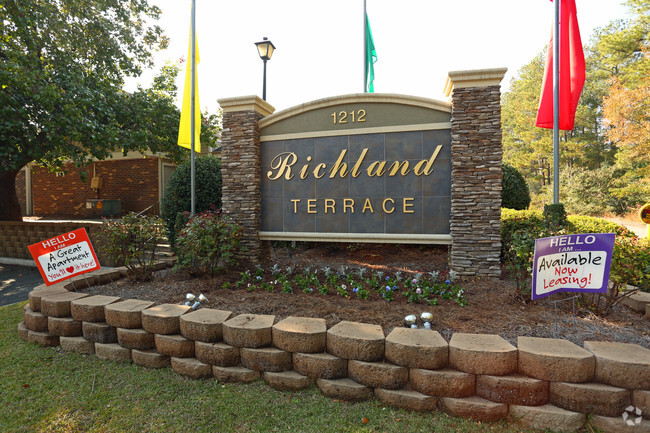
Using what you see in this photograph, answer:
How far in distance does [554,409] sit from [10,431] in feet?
13.4

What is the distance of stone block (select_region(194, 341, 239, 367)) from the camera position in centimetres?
286

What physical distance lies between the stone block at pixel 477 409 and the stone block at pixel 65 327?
4.04 meters

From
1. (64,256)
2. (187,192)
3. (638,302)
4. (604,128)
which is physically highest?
(604,128)

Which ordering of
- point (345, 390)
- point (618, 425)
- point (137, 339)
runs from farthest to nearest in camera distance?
point (137, 339), point (345, 390), point (618, 425)

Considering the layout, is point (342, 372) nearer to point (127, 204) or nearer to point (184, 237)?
point (184, 237)

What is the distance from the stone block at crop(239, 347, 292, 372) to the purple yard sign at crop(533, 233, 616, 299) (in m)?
2.49

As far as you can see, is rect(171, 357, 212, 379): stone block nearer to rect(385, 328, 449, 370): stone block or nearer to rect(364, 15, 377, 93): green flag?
rect(385, 328, 449, 370): stone block

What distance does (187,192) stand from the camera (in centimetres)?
739

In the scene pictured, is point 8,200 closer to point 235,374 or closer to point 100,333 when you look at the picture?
point 100,333

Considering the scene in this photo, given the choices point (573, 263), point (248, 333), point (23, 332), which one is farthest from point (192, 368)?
point (573, 263)

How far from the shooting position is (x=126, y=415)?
2395 millimetres

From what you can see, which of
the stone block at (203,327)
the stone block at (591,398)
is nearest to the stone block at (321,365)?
the stone block at (203,327)

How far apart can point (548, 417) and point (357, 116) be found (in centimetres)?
448

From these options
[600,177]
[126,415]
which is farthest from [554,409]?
[600,177]
